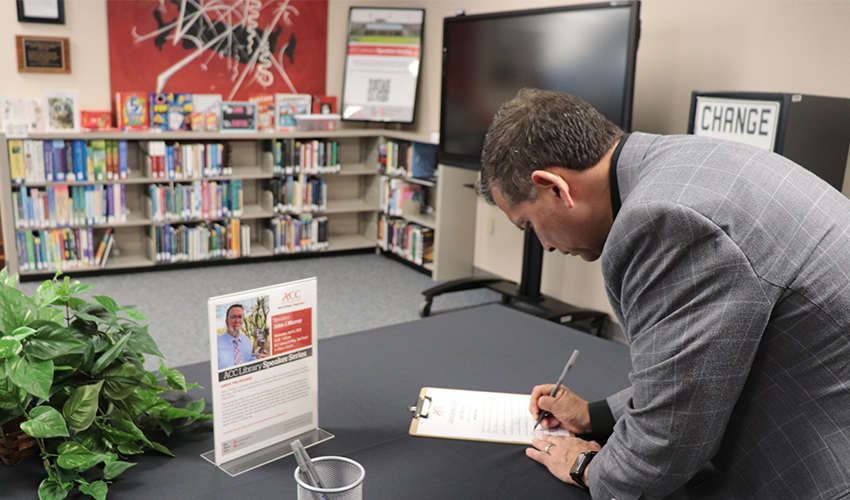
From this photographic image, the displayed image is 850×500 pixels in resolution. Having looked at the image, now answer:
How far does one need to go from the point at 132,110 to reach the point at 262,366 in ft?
13.8

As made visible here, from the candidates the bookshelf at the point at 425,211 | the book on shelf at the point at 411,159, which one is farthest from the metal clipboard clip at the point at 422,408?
the book on shelf at the point at 411,159

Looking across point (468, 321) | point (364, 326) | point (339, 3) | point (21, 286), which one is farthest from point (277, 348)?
point (339, 3)

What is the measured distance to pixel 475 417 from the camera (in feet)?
4.44

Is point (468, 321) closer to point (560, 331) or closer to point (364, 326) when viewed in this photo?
point (560, 331)

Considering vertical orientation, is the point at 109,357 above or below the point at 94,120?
below

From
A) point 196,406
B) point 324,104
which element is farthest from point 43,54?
point 196,406

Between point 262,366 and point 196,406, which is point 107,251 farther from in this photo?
point 262,366

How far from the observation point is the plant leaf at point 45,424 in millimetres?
1037

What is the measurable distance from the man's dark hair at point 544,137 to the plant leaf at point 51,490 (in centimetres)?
84

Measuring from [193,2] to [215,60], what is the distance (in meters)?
0.43

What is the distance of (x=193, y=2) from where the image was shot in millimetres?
5098

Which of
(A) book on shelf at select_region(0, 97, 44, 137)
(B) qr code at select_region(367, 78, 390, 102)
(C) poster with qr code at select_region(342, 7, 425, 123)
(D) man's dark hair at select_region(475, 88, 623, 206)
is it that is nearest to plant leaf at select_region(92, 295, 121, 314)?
(D) man's dark hair at select_region(475, 88, 623, 206)

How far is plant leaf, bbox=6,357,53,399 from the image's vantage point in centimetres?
101

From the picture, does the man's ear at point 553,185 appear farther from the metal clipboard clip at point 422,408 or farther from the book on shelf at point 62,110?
the book on shelf at point 62,110
